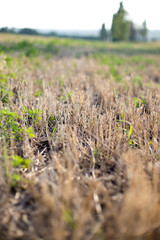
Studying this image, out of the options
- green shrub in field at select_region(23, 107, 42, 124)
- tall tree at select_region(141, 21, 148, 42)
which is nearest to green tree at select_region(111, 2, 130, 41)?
green shrub in field at select_region(23, 107, 42, 124)

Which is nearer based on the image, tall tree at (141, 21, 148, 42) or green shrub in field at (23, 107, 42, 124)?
green shrub in field at (23, 107, 42, 124)

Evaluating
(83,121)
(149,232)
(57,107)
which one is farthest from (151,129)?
(149,232)

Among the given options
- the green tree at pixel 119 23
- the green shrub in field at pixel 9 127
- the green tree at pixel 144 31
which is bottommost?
the green shrub in field at pixel 9 127

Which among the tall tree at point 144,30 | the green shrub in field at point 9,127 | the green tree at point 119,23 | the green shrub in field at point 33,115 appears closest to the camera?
the green shrub in field at point 9,127

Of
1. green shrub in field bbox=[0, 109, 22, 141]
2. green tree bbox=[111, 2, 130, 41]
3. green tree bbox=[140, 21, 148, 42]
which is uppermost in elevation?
green tree bbox=[140, 21, 148, 42]

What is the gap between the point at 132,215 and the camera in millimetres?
1174

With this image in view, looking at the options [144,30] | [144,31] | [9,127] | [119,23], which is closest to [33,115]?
[9,127]

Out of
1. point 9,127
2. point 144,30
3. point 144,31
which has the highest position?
point 144,30

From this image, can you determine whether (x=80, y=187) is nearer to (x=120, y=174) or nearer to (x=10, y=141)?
(x=120, y=174)

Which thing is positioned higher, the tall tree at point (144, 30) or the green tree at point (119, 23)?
the tall tree at point (144, 30)

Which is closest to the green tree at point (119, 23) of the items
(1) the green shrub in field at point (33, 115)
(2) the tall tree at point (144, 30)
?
(1) the green shrub in field at point (33, 115)

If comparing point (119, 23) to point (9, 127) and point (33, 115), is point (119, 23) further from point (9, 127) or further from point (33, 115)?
point (9, 127)

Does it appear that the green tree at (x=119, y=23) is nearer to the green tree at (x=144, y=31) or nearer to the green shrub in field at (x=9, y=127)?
the green shrub in field at (x=9, y=127)

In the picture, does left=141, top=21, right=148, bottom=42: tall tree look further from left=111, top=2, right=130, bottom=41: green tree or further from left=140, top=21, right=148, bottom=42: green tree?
left=111, top=2, right=130, bottom=41: green tree
